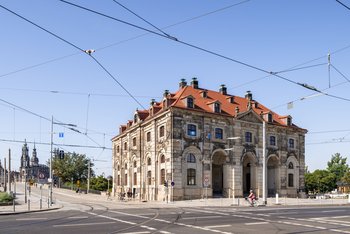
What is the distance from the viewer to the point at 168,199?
1930 inches

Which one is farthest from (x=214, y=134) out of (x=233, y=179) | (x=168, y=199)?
(x=168, y=199)

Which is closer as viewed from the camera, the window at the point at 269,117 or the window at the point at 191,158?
the window at the point at 191,158

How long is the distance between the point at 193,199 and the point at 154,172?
6.50 m

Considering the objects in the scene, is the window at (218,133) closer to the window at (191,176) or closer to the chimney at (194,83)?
the window at (191,176)

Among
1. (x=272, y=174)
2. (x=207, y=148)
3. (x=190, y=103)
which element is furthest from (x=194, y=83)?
(x=272, y=174)

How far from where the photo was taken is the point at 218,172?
188ft

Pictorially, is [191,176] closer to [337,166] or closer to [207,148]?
[207,148]

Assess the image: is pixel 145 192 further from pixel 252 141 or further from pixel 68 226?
pixel 68 226

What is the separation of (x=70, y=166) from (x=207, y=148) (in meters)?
66.9

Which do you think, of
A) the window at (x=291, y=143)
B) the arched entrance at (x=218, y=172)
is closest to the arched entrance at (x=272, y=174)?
the window at (x=291, y=143)

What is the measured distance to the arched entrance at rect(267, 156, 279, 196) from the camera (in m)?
60.5

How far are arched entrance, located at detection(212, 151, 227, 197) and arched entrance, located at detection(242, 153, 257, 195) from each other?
3.71m

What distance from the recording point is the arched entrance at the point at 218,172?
55.2 metres

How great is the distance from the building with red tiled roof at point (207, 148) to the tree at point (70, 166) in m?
46.0
